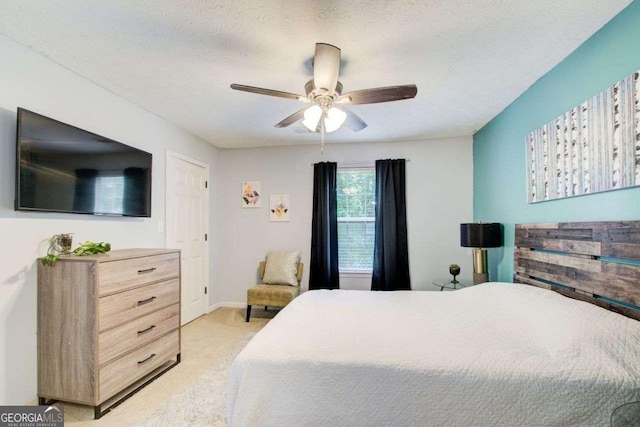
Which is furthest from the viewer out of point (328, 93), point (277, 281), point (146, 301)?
point (277, 281)

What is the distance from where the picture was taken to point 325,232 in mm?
4070

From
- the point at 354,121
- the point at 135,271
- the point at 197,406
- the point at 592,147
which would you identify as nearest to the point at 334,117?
the point at 354,121

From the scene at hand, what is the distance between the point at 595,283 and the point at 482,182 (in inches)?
82.8

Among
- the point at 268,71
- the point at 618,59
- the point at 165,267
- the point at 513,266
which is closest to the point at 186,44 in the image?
the point at 268,71

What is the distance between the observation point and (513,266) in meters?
2.76

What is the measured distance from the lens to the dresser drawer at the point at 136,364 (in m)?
1.90

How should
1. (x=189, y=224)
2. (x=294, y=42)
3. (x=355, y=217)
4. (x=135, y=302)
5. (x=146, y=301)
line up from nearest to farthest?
(x=294, y=42) → (x=135, y=302) → (x=146, y=301) → (x=189, y=224) → (x=355, y=217)

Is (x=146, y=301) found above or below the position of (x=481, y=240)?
below

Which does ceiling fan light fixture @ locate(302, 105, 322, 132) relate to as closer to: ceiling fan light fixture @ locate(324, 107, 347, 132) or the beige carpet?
ceiling fan light fixture @ locate(324, 107, 347, 132)

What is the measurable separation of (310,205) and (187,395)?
2.73 m

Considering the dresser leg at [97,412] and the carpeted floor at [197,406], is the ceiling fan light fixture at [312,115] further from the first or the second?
the dresser leg at [97,412]

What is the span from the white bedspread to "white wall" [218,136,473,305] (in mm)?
2368

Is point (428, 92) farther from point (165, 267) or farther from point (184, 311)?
point (184, 311)

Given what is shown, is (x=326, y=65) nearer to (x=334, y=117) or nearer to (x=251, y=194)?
(x=334, y=117)
